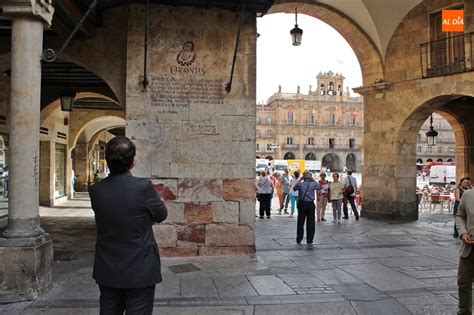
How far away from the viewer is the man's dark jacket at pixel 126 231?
273 centimetres

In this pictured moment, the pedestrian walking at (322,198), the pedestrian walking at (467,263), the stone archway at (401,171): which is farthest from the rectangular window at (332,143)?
the pedestrian walking at (467,263)

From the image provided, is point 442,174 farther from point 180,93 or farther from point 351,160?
point 351,160

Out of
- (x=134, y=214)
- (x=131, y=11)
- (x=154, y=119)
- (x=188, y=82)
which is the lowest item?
(x=134, y=214)

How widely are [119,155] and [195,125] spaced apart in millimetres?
4531

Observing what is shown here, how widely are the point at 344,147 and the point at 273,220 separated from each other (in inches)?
3051

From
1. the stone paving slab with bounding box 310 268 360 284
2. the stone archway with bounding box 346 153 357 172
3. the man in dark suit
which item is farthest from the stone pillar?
the stone archway with bounding box 346 153 357 172

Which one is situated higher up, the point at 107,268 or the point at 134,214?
the point at 134,214

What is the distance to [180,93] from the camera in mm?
7297

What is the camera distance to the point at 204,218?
286 inches

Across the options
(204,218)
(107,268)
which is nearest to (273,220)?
(204,218)

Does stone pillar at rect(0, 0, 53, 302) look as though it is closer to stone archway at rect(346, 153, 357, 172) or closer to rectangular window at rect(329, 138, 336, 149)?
rectangular window at rect(329, 138, 336, 149)

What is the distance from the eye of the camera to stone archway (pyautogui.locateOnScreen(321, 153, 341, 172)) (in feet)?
288

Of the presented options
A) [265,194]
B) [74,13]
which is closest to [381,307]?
[74,13]

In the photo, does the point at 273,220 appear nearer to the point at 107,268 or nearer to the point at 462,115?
the point at 462,115
